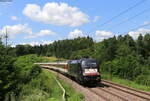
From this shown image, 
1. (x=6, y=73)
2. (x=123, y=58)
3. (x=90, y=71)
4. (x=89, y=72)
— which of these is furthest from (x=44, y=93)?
(x=123, y=58)

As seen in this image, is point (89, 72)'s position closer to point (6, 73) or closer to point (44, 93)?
point (44, 93)

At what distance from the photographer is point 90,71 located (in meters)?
22.5

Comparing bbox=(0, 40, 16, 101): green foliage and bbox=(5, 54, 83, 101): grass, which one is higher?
bbox=(0, 40, 16, 101): green foliage

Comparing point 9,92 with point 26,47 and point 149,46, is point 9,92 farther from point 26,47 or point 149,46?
point 26,47

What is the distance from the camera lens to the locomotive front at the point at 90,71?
2216 cm

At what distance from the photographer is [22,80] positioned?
25531 millimetres

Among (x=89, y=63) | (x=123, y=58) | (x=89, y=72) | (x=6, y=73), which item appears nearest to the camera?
(x=6, y=73)

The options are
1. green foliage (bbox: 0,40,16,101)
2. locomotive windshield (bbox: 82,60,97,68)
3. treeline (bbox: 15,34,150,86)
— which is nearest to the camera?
green foliage (bbox: 0,40,16,101)

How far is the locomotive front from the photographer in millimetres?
22156

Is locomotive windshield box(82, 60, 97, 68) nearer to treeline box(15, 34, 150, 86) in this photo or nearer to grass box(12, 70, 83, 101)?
grass box(12, 70, 83, 101)

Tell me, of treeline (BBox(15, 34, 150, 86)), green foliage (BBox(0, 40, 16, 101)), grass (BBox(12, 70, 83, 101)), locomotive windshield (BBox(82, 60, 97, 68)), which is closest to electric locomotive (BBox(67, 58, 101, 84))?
locomotive windshield (BBox(82, 60, 97, 68))

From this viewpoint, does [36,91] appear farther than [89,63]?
No

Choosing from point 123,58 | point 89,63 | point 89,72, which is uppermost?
point 123,58

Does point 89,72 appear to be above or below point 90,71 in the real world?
below
